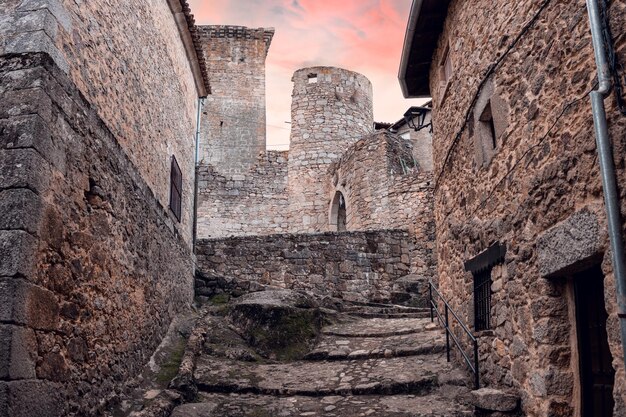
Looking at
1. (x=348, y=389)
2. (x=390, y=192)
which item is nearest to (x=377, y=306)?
(x=390, y=192)

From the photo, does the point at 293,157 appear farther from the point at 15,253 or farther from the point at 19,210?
the point at 15,253

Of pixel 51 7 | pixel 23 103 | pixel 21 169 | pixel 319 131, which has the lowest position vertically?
pixel 21 169

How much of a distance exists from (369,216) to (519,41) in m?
11.8

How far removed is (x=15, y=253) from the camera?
4.00m

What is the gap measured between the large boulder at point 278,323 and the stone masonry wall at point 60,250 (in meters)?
2.72

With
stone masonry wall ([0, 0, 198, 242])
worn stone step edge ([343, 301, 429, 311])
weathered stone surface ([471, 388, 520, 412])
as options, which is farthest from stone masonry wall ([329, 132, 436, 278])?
weathered stone surface ([471, 388, 520, 412])

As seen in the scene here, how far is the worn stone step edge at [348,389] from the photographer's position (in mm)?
7035

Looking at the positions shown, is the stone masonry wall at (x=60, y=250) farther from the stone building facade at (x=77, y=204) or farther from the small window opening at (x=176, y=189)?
the small window opening at (x=176, y=189)

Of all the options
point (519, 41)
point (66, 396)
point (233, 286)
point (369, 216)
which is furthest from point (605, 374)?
point (369, 216)

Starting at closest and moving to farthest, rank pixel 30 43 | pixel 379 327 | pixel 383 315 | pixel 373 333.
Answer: pixel 30 43, pixel 373 333, pixel 379 327, pixel 383 315

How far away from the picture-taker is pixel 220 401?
7.05 metres

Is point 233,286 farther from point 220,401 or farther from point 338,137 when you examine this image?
point 338,137

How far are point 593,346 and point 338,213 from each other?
53.2ft

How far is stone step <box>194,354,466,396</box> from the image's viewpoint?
23.3 ft
